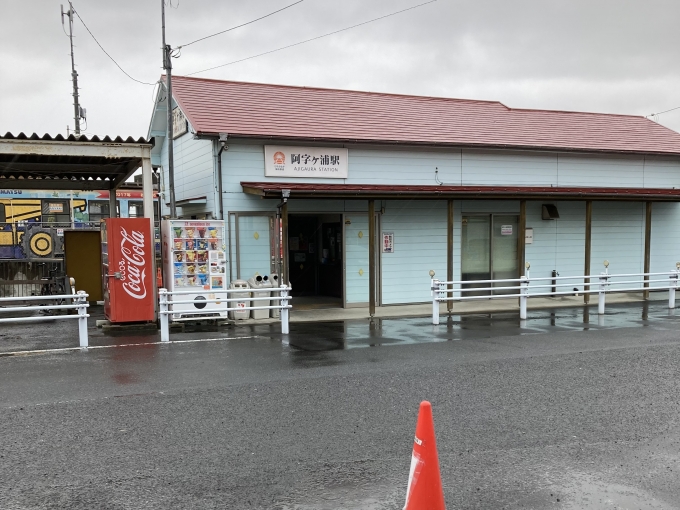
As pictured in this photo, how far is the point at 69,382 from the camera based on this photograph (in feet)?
25.0

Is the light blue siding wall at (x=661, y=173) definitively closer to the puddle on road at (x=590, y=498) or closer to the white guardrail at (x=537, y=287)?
the white guardrail at (x=537, y=287)

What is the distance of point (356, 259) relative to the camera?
50.2 ft

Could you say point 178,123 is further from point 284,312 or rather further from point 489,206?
point 489,206

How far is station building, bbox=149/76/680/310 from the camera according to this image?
14102 mm

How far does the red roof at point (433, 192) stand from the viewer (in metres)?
13.2

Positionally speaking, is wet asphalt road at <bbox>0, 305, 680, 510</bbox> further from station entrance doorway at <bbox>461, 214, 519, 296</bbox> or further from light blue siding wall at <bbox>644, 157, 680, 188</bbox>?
light blue siding wall at <bbox>644, 157, 680, 188</bbox>

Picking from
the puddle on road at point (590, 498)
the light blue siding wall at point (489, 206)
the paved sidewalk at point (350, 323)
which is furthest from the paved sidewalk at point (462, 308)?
the puddle on road at point (590, 498)

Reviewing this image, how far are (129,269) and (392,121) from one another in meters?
8.54

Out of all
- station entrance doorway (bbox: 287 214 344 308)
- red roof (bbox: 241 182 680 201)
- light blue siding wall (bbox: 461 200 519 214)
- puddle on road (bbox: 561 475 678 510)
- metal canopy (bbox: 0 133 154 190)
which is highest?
metal canopy (bbox: 0 133 154 190)

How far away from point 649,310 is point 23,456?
1409cm

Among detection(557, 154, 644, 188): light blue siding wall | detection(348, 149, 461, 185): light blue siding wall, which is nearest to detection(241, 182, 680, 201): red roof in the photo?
detection(348, 149, 461, 185): light blue siding wall

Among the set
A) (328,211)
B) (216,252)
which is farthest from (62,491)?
(328,211)

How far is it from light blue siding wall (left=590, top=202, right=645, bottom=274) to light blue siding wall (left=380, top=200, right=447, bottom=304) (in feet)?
16.9

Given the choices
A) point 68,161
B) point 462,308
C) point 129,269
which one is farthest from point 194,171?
point 462,308
